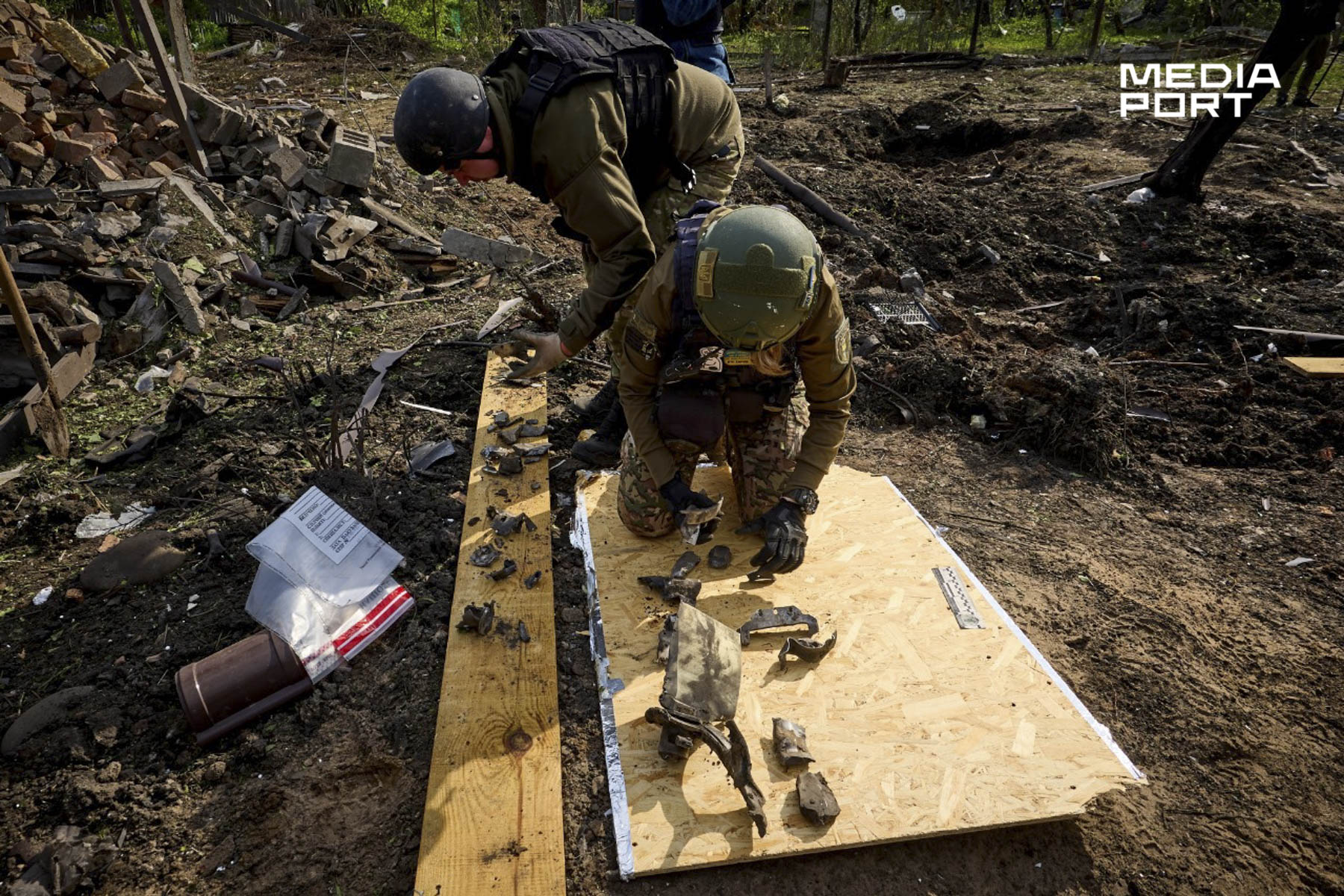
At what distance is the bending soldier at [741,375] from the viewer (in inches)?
95.6

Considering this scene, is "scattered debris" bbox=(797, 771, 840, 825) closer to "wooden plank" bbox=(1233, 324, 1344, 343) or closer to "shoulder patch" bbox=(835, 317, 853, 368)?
"shoulder patch" bbox=(835, 317, 853, 368)

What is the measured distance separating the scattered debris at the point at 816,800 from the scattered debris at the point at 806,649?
1.53ft

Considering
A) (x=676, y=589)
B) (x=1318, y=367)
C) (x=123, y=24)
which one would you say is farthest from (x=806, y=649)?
(x=123, y=24)

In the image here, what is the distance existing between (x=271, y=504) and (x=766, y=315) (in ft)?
7.64

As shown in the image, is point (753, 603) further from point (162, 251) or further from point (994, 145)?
point (994, 145)

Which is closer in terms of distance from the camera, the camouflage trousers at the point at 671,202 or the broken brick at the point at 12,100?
the camouflage trousers at the point at 671,202

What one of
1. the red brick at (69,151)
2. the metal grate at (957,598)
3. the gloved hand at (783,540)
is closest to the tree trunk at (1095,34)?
the metal grate at (957,598)

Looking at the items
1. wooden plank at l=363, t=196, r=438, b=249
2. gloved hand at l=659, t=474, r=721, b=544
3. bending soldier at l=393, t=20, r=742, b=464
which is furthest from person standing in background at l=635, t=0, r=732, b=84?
gloved hand at l=659, t=474, r=721, b=544

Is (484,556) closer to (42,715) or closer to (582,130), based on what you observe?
(42,715)

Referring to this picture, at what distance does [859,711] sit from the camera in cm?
242

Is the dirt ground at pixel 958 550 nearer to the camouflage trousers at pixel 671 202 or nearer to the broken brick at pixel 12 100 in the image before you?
the camouflage trousers at pixel 671 202

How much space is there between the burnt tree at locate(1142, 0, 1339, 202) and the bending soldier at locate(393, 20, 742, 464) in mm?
5976

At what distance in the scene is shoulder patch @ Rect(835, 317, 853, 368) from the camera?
108 inches

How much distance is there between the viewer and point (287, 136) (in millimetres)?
6414
